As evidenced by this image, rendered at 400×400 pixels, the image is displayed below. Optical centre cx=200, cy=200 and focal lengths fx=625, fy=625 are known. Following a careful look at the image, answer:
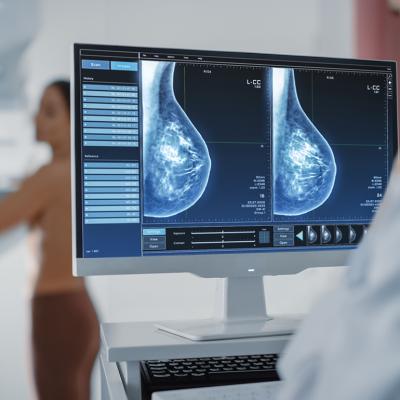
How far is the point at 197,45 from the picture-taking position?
291 cm

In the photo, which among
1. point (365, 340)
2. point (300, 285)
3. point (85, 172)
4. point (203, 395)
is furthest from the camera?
point (300, 285)

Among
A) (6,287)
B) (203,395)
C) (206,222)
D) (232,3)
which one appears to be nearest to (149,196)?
(206,222)

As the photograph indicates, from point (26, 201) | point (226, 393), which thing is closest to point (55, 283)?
point (26, 201)

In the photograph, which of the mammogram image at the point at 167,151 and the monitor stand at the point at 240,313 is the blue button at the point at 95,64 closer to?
the mammogram image at the point at 167,151

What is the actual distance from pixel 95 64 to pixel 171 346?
20.3 inches

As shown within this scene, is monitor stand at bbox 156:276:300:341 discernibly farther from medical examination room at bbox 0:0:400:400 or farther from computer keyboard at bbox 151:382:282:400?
computer keyboard at bbox 151:382:282:400

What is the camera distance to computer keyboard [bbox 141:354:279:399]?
38.3 inches

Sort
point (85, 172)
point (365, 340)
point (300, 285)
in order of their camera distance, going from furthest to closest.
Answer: point (300, 285), point (85, 172), point (365, 340)

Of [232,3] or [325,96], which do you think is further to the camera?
[232,3]

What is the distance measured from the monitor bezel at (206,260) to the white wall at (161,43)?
5.30 feet

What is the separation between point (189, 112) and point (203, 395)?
1.68 ft

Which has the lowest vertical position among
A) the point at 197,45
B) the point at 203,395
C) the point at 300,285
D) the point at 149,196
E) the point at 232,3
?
the point at 300,285

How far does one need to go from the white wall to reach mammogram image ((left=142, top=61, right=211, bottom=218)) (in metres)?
1.69

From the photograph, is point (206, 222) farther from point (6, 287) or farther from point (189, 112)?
point (6, 287)
